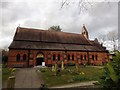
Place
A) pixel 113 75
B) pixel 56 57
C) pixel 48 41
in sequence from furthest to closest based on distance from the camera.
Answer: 1. pixel 48 41
2. pixel 56 57
3. pixel 113 75

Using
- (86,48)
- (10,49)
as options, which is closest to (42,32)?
(10,49)

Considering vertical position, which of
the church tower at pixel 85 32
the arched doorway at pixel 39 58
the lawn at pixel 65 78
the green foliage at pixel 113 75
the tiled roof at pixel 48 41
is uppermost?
the church tower at pixel 85 32

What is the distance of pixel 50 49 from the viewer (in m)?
32.7

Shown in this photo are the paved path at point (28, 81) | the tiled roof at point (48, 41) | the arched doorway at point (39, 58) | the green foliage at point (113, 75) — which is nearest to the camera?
the green foliage at point (113, 75)

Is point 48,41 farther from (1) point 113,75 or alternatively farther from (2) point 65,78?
(1) point 113,75

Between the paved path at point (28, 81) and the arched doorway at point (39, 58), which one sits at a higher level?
the arched doorway at point (39, 58)

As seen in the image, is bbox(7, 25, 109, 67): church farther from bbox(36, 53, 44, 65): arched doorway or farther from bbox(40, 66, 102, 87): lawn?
bbox(40, 66, 102, 87): lawn

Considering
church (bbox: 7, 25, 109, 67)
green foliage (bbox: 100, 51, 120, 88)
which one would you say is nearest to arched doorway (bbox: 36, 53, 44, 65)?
church (bbox: 7, 25, 109, 67)

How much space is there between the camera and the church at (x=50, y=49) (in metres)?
30.2

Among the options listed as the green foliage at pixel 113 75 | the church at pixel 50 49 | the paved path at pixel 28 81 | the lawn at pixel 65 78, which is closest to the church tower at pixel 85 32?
the church at pixel 50 49

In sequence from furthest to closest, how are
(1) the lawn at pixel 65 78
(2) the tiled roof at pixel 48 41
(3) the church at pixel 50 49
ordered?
(2) the tiled roof at pixel 48 41 < (3) the church at pixel 50 49 < (1) the lawn at pixel 65 78

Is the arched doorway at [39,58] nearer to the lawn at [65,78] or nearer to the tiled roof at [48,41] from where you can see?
the tiled roof at [48,41]

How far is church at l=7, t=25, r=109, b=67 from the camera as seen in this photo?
99.2ft

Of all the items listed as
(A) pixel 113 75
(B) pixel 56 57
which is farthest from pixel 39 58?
(A) pixel 113 75
